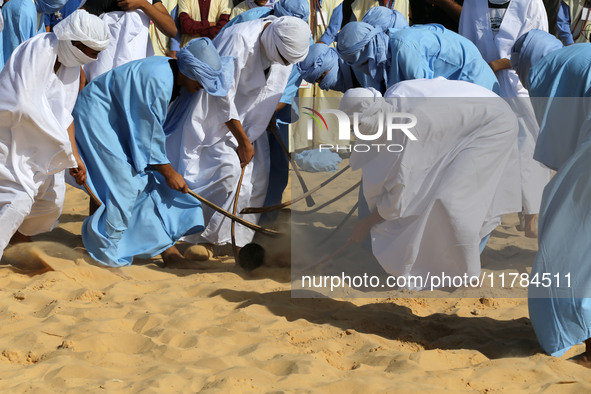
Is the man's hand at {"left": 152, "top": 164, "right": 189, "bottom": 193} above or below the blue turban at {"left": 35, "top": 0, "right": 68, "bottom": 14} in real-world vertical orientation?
below

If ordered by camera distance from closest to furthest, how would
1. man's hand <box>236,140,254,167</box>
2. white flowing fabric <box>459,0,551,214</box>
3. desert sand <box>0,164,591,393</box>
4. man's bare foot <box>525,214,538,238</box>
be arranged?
desert sand <box>0,164,591,393</box>, man's hand <box>236,140,254,167</box>, white flowing fabric <box>459,0,551,214</box>, man's bare foot <box>525,214,538,238</box>

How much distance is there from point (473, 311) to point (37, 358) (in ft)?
7.63

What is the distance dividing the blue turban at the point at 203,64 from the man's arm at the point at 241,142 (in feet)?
1.00

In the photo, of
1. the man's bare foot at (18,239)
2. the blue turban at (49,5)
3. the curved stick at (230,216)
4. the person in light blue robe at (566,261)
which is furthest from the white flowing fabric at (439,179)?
the blue turban at (49,5)

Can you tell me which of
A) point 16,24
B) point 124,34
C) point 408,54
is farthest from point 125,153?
point 408,54

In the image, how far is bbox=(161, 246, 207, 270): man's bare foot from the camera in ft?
20.0

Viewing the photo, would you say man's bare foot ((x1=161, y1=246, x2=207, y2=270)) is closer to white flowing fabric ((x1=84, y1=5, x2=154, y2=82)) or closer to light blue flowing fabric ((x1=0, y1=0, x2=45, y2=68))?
white flowing fabric ((x1=84, y1=5, x2=154, y2=82))

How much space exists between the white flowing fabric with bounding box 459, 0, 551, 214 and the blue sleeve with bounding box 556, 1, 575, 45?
9.03 ft

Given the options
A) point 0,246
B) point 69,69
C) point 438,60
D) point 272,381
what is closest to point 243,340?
point 272,381

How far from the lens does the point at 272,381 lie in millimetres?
4016

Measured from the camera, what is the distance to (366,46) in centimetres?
611

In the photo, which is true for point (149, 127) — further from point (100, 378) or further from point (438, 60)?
point (100, 378)

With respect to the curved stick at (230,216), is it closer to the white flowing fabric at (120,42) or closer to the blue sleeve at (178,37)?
the white flowing fabric at (120,42)

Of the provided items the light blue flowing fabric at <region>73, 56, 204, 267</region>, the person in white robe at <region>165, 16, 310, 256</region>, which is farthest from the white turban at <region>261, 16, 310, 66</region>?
the light blue flowing fabric at <region>73, 56, 204, 267</region>
